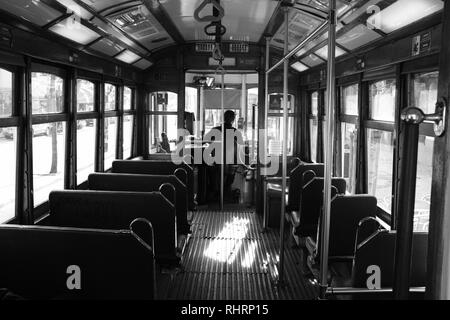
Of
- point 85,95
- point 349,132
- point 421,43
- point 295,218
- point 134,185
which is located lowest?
point 295,218

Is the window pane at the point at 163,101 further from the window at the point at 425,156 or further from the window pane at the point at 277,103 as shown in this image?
the window at the point at 425,156

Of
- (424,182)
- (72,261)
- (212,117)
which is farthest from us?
(212,117)

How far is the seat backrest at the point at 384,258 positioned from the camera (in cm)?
226

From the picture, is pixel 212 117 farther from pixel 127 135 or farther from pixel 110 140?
pixel 110 140

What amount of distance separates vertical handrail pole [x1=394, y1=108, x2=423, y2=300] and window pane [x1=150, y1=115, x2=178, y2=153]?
598 centimetres

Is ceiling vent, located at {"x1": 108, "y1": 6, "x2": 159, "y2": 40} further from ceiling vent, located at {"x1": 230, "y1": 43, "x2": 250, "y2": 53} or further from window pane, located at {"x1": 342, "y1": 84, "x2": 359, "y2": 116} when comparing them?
window pane, located at {"x1": 342, "y1": 84, "x2": 359, "y2": 116}

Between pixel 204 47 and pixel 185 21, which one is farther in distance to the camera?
pixel 204 47

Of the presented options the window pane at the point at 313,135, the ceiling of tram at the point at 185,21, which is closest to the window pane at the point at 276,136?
the window pane at the point at 313,135

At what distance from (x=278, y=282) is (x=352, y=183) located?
1.39 meters

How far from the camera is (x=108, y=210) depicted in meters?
3.23

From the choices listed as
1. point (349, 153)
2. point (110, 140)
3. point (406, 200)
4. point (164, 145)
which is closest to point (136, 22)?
point (110, 140)

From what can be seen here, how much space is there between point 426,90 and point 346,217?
1.07 m

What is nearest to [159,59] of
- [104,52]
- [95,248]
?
[104,52]

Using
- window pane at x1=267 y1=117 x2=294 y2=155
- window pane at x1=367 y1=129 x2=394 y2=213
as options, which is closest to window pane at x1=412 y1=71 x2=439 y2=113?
window pane at x1=367 y1=129 x2=394 y2=213
